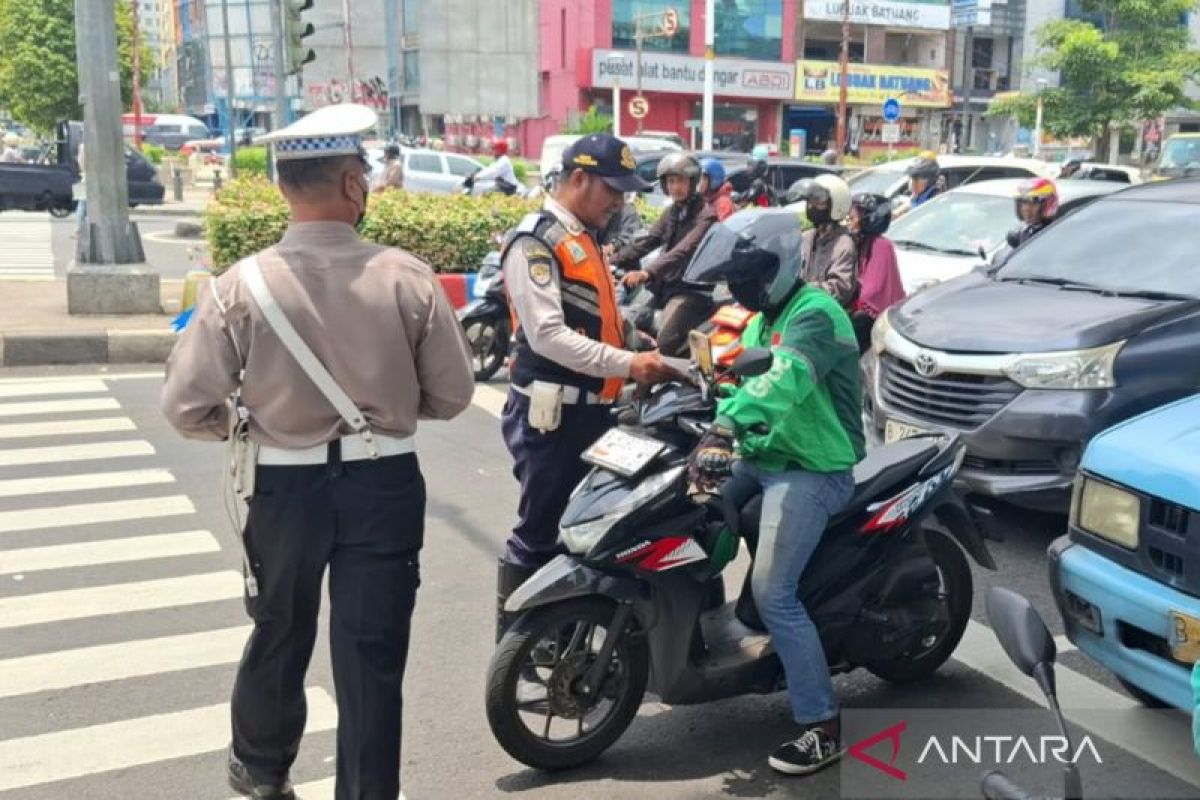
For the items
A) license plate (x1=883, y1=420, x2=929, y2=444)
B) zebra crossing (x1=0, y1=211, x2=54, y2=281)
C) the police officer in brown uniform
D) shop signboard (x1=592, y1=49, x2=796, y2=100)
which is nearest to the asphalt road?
license plate (x1=883, y1=420, x2=929, y2=444)

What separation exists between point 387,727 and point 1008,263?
5.45 meters

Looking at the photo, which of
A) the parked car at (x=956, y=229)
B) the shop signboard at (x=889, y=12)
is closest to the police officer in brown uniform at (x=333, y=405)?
the parked car at (x=956, y=229)

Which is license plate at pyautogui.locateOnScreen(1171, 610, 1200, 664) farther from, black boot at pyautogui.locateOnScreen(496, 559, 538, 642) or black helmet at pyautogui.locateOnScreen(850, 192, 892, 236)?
black helmet at pyautogui.locateOnScreen(850, 192, 892, 236)

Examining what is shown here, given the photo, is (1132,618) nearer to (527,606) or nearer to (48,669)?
(527,606)

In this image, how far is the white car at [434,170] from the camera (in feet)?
83.9

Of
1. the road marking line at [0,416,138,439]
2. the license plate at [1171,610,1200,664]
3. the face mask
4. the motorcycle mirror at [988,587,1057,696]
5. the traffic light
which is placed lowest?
the road marking line at [0,416,138,439]

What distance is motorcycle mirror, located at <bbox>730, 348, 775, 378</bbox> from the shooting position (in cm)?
375

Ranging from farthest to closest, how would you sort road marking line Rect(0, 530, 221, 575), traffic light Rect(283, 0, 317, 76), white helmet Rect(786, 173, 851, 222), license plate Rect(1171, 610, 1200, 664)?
traffic light Rect(283, 0, 317, 76) < white helmet Rect(786, 173, 851, 222) < road marking line Rect(0, 530, 221, 575) < license plate Rect(1171, 610, 1200, 664)

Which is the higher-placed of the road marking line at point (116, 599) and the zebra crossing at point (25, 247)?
the road marking line at point (116, 599)

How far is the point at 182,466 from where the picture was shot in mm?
7734

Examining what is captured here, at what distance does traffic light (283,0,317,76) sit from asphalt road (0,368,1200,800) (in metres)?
6.99

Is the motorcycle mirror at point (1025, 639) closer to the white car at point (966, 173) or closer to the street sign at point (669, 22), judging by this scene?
the white car at point (966, 173)

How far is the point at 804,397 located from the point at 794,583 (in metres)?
0.61

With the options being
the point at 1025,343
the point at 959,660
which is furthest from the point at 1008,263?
the point at 959,660
